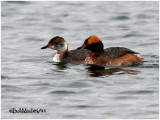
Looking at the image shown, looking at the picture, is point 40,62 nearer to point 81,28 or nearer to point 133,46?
point 133,46

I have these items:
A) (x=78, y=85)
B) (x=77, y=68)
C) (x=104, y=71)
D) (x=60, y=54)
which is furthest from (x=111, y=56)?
(x=78, y=85)

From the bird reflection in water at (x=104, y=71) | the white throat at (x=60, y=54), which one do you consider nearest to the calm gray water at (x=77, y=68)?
the bird reflection in water at (x=104, y=71)

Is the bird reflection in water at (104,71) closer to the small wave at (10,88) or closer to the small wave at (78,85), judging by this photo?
the small wave at (78,85)

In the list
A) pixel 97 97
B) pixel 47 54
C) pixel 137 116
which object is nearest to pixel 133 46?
pixel 47 54

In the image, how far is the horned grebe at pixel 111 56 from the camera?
17.4 m

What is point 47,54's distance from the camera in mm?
20422

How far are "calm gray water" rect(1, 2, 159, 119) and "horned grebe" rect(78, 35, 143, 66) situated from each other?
0.29 metres

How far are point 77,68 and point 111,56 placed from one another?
3.68ft

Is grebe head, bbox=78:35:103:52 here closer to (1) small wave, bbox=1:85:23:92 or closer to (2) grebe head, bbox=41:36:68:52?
(2) grebe head, bbox=41:36:68:52

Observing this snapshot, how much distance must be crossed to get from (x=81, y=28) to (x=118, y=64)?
27.3 feet

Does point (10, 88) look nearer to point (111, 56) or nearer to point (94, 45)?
point (111, 56)

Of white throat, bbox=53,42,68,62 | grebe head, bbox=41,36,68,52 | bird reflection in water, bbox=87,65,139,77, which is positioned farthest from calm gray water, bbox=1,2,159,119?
grebe head, bbox=41,36,68,52

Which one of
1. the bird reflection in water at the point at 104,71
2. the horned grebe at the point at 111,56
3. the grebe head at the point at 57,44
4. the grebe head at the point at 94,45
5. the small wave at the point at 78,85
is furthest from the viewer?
the grebe head at the point at 57,44

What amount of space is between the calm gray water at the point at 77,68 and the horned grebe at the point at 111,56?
29cm
